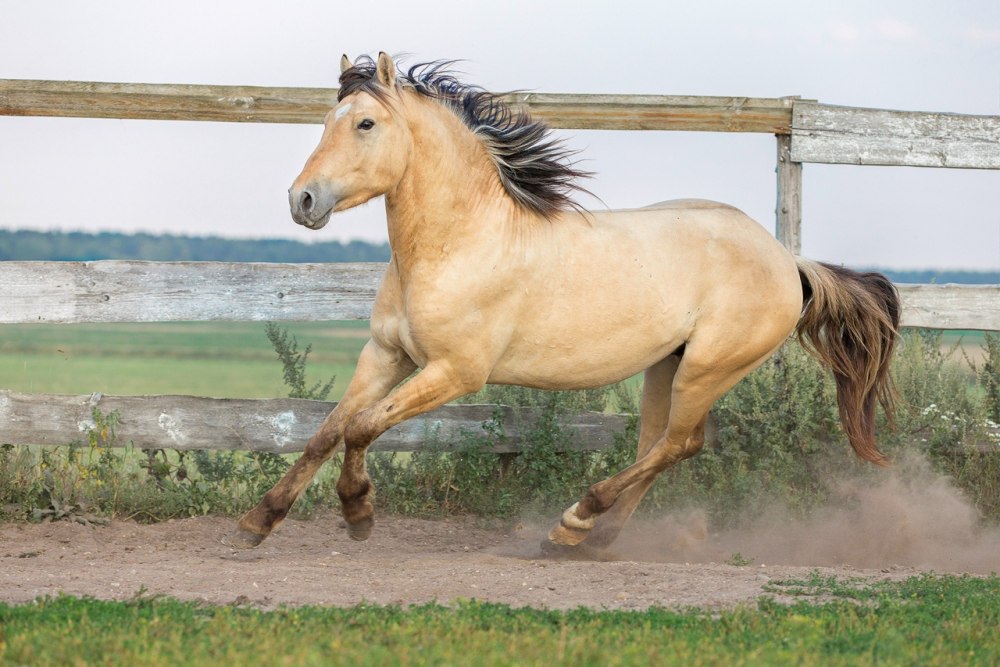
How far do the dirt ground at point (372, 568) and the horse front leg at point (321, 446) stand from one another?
196mm

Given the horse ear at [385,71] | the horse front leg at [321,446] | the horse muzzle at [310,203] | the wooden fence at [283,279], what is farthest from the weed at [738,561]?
the horse ear at [385,71]

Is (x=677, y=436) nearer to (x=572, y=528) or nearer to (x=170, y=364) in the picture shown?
(x=572, y=528)

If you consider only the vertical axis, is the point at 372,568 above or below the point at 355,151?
below

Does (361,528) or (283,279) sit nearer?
(361,528)

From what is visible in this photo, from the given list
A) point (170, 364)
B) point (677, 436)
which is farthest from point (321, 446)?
point (170, 364)

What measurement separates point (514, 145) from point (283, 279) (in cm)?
207

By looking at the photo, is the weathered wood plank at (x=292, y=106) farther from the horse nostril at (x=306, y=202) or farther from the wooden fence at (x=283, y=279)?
the horse nostril at (x=306, y=202)

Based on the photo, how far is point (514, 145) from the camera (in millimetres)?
6156

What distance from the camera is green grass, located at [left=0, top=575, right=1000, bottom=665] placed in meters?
3.56

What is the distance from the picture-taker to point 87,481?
714 centimetres

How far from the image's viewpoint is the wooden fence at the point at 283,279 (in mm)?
7176

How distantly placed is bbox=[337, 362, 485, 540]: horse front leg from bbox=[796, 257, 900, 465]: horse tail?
8.10 ft

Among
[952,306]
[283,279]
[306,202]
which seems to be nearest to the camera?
[306,202]

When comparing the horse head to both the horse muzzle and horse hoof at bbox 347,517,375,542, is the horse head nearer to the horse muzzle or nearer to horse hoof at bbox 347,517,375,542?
the horse muzzle
